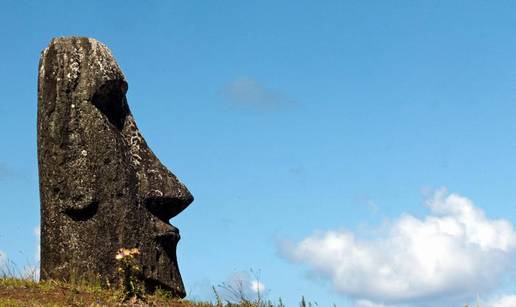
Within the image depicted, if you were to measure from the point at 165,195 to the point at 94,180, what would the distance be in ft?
5.32

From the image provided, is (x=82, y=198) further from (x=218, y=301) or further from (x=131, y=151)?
(x=218, y=301)

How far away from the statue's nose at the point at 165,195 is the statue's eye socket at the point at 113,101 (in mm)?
1336

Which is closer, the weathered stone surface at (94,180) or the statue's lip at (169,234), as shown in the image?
the weathered stone surface at (94,180)

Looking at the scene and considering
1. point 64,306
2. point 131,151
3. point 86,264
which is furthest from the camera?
point 131,151

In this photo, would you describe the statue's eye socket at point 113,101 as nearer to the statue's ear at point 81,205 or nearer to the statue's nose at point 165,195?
the statue's nose at point 165,195

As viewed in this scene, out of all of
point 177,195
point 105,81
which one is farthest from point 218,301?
point 105,81

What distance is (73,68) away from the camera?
1866 centimetres

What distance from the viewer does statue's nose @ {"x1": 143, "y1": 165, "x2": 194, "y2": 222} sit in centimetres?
1877

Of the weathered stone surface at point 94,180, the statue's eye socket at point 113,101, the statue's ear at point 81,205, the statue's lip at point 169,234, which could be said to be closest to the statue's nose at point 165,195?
the weathered stone surface at point 94,180

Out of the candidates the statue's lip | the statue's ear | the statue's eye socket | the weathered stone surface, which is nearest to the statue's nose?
the weathered stone surface

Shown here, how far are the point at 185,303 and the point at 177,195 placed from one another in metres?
2.35

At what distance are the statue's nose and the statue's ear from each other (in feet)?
3.76

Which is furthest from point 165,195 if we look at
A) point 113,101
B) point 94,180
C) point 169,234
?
point 113,101

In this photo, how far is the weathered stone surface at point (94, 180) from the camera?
58.8ft
